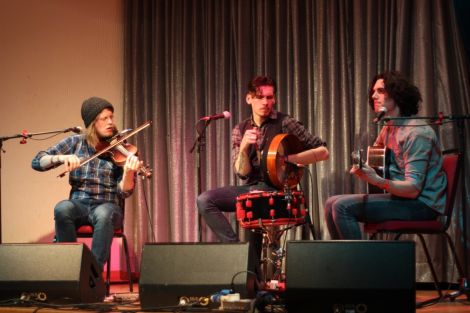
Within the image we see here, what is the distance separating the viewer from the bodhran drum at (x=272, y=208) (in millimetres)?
3859

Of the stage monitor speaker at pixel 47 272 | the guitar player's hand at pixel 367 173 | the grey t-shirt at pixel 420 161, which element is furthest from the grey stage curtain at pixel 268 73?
the stage monitor speaker at pixel 47 272

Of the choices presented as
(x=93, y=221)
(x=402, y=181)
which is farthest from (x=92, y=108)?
(x=402, y=181)

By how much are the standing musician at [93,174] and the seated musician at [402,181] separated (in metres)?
1.31

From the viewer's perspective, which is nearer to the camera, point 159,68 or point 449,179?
point 449,179

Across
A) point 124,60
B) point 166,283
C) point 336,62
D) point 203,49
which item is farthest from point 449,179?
point 124,60

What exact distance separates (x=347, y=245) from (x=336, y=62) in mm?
2477

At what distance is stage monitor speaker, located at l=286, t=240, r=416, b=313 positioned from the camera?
8.09 ft

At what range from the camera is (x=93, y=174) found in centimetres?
434

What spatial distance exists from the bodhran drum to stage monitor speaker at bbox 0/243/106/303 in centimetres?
114

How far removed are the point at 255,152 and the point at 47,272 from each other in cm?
184

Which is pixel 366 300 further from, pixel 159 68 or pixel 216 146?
pixel 159 68

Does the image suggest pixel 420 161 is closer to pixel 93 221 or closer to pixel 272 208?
pixel 272 208

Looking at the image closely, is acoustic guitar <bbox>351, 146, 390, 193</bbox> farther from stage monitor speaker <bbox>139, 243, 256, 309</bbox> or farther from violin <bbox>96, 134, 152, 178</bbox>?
violin <bbox>96, 134, 152, 178</bbox>

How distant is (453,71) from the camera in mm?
4449
